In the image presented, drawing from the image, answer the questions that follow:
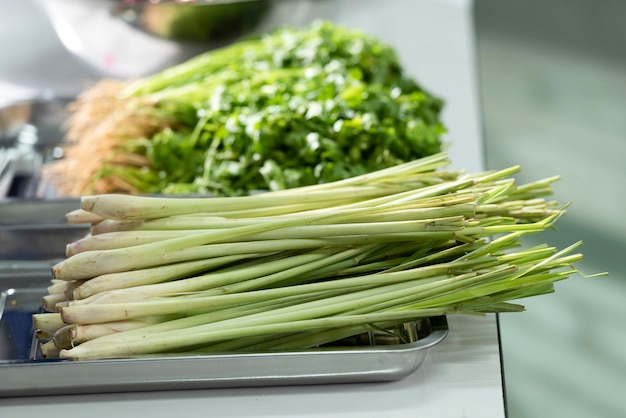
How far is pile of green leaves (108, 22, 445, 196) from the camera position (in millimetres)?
1907

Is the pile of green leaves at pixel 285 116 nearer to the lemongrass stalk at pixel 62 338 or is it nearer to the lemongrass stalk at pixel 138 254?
the lemongrass stalk at pixel 138 254

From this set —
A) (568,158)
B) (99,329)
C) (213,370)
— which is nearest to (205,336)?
(213,370)

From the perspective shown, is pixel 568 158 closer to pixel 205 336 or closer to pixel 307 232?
pixel 307 232

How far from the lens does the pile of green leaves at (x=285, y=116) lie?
6.26 ft

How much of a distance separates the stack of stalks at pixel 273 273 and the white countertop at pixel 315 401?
69 millimetres

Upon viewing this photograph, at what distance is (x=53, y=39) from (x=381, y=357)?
2.28 metres

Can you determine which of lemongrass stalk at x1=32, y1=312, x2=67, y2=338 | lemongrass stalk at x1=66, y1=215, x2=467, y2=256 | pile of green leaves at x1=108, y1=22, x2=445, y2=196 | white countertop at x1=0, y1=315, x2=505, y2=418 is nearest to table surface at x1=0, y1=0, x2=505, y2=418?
white countertop at x1=0, y1=315, x2=505, y2=418

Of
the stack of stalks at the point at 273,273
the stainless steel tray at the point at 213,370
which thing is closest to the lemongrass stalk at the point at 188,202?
the stack of stalks at the point at 273,273

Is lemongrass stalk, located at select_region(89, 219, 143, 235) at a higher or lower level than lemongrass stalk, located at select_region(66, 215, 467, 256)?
higher

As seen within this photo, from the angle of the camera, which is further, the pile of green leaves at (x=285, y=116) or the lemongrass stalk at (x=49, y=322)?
the pile of green leaves at (x=285, y=116)

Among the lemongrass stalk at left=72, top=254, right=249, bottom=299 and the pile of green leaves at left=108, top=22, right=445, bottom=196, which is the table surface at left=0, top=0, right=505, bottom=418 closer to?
the lemongrass stalk at left=72, top=254, right=249, bottom=299

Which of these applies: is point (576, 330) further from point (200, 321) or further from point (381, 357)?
point (200, 321)

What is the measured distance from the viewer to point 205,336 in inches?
50.8

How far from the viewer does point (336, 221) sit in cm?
142
